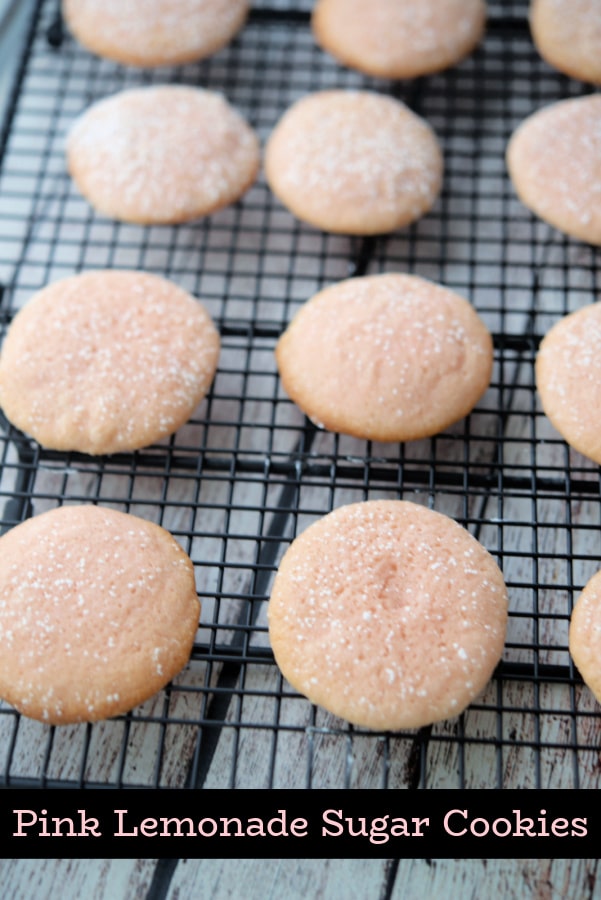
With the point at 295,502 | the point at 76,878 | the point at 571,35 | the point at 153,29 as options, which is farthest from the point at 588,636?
the point at 153,29

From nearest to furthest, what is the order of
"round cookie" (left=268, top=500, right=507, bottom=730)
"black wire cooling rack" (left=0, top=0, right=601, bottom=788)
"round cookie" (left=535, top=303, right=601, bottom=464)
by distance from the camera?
"round cookie" (left=268, top=500, right=507, bottom=730) → "black wire cooling rack" (left=0, top=0, right=601, bottom=788) → "round cookie" (left=535, top=303, right=601, bottom=464)

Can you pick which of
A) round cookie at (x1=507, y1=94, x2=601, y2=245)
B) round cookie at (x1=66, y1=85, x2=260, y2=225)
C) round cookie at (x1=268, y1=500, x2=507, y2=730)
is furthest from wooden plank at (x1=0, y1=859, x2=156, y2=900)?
round cookie at (x1=507, y1=94, x2=601, y2=245)

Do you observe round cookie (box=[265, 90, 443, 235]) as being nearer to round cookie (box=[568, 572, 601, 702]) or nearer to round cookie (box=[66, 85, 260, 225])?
round cookie (box=[66, 85, 260, 225])

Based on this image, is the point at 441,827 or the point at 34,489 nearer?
the point at 441,827

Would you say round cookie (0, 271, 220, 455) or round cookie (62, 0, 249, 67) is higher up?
round cookie (62, 0, 249, 67)

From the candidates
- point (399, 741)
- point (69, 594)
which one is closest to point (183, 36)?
point (69, 594)

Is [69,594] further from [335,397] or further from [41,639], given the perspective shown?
[335,397]
